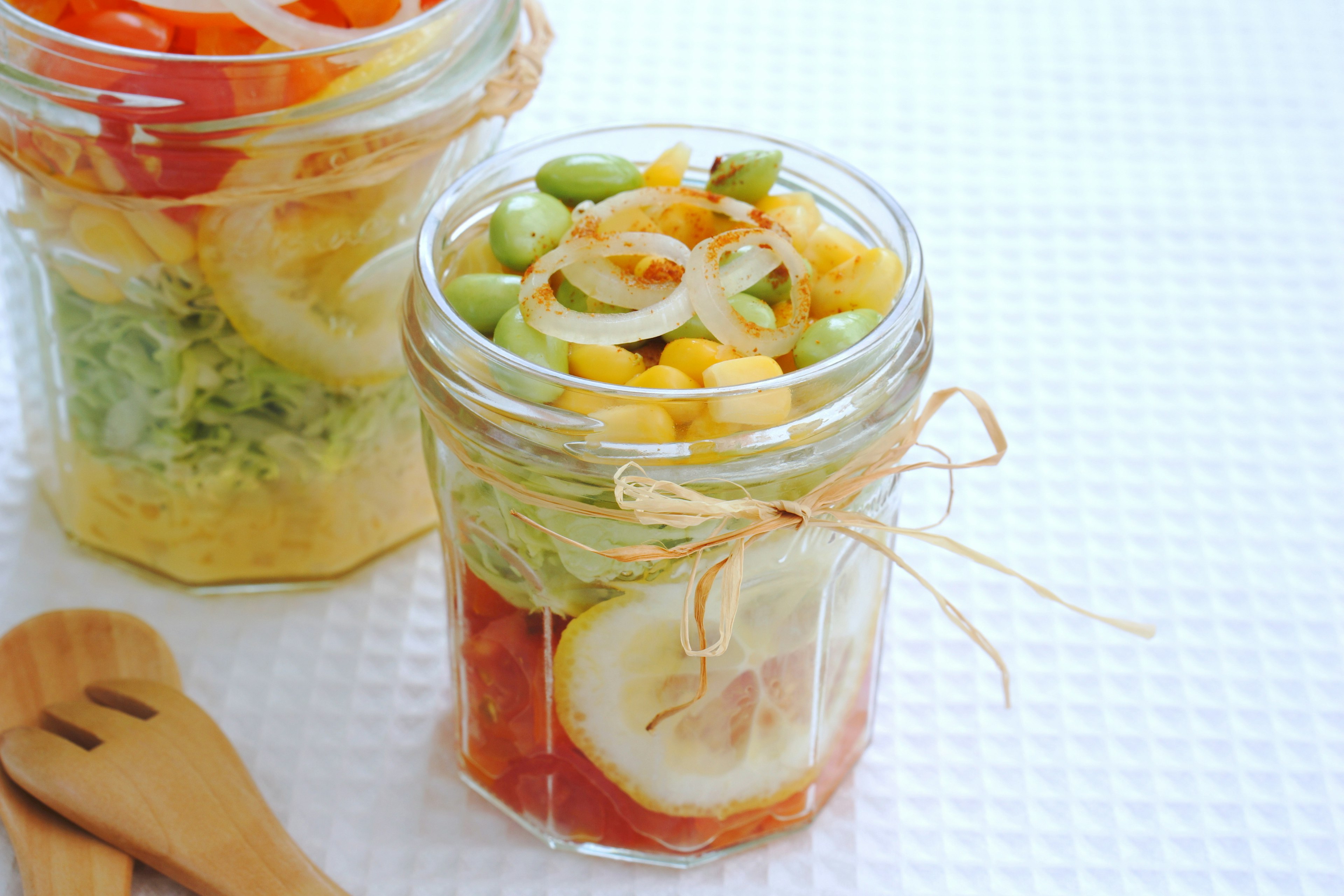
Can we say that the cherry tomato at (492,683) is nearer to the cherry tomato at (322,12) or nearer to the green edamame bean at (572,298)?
the green edamame bean at (572,298)

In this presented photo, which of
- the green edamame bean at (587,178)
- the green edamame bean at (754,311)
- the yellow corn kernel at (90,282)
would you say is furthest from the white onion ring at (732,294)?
the yellow corn kernel at (90,282)

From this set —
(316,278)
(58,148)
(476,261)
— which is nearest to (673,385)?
(476,261)

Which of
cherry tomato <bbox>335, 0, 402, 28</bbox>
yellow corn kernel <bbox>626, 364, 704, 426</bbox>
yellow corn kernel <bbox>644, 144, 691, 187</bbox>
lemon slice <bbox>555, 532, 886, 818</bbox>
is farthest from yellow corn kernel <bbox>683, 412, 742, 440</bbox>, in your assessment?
cherry tomato <bbox>335, 0, 402, 28</bbox>

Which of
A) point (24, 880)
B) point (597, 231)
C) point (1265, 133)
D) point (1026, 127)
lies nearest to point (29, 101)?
point (597, 231)

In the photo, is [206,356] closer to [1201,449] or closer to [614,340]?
[614,340]

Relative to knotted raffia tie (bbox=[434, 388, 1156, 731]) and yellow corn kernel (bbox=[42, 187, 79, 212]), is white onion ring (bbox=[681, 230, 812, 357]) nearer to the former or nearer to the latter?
knotted raffia tie (bbox=[434, 388, 1156, 731])

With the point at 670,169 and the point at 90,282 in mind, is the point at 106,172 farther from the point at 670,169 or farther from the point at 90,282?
the point at 670,169
